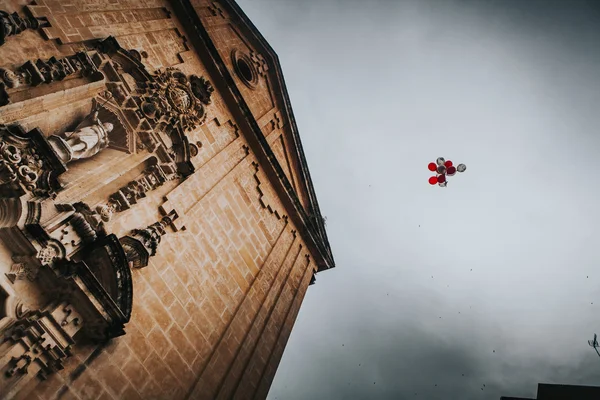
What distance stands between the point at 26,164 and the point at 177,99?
15.9 ft

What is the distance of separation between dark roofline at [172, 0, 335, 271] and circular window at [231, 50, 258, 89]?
1.78 metres

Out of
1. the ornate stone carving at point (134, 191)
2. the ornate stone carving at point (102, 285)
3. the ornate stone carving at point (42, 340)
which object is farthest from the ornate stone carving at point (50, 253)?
the ornate stone carving at point (134, 191)

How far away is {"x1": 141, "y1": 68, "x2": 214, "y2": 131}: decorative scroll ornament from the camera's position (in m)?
8.99

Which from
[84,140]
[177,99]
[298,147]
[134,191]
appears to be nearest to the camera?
[84,140]

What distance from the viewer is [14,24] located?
613 centimetres

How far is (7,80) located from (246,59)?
1091cm

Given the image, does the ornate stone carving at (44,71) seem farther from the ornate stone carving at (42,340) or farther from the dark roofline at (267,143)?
the dark roofline at (267,143)

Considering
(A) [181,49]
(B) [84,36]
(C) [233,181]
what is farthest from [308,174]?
(B) [84,36]

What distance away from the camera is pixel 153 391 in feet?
23.4

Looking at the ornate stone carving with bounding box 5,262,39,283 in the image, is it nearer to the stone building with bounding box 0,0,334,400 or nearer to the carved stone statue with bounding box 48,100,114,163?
the stone building with bounding box 0,0,334,400

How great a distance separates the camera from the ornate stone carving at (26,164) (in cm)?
529

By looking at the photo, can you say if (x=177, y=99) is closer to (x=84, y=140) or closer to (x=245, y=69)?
(x=84, y=140)

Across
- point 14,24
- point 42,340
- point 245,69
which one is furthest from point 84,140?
point 245,69

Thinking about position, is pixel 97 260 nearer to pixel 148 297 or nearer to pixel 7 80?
pixel 148 297
